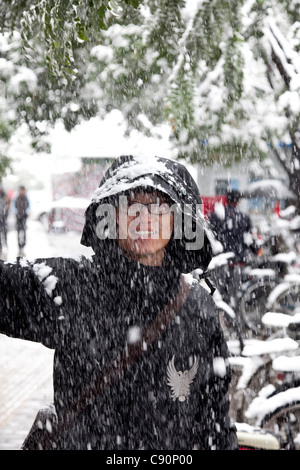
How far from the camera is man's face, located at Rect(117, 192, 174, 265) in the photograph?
1901mm

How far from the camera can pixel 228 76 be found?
5.04 meters

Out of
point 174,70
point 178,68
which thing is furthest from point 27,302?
point 174,70

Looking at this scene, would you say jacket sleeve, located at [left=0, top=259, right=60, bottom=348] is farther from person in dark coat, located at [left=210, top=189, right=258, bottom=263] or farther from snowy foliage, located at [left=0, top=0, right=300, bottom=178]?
person in dark coat, located at [left=210, top=189, right=258, bottom=263]

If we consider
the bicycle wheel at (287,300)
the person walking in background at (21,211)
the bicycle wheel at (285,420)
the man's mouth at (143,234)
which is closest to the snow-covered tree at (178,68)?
the man's mouth at (143,234)

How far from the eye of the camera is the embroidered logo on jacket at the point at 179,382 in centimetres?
193

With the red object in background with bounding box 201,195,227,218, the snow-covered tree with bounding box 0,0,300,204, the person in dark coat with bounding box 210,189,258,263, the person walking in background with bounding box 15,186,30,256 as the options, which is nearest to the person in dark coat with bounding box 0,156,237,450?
the snow-covered tree with bounding box 0,0,300,204

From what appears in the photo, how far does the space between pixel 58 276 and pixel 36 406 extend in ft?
13.4

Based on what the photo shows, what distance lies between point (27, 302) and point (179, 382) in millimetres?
554

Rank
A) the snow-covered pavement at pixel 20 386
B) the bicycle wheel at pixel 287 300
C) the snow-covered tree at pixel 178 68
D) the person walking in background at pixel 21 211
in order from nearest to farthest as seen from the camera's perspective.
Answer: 1. the snow-covered tree at pixel 178 68
2. the snow-covered pavement at pixel 20 386
3. the bicycle wheel at pixel 287 300
4. the person walking in background at pixel 21 211

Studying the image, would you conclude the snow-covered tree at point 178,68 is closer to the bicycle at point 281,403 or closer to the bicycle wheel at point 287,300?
the bicycle wheel at point 287,300

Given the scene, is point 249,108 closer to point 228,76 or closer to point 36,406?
point 228,76

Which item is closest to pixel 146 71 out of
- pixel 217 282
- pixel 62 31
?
pixel 217 282

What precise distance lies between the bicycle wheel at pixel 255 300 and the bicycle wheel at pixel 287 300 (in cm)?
47

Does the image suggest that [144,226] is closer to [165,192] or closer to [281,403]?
[165,192]
